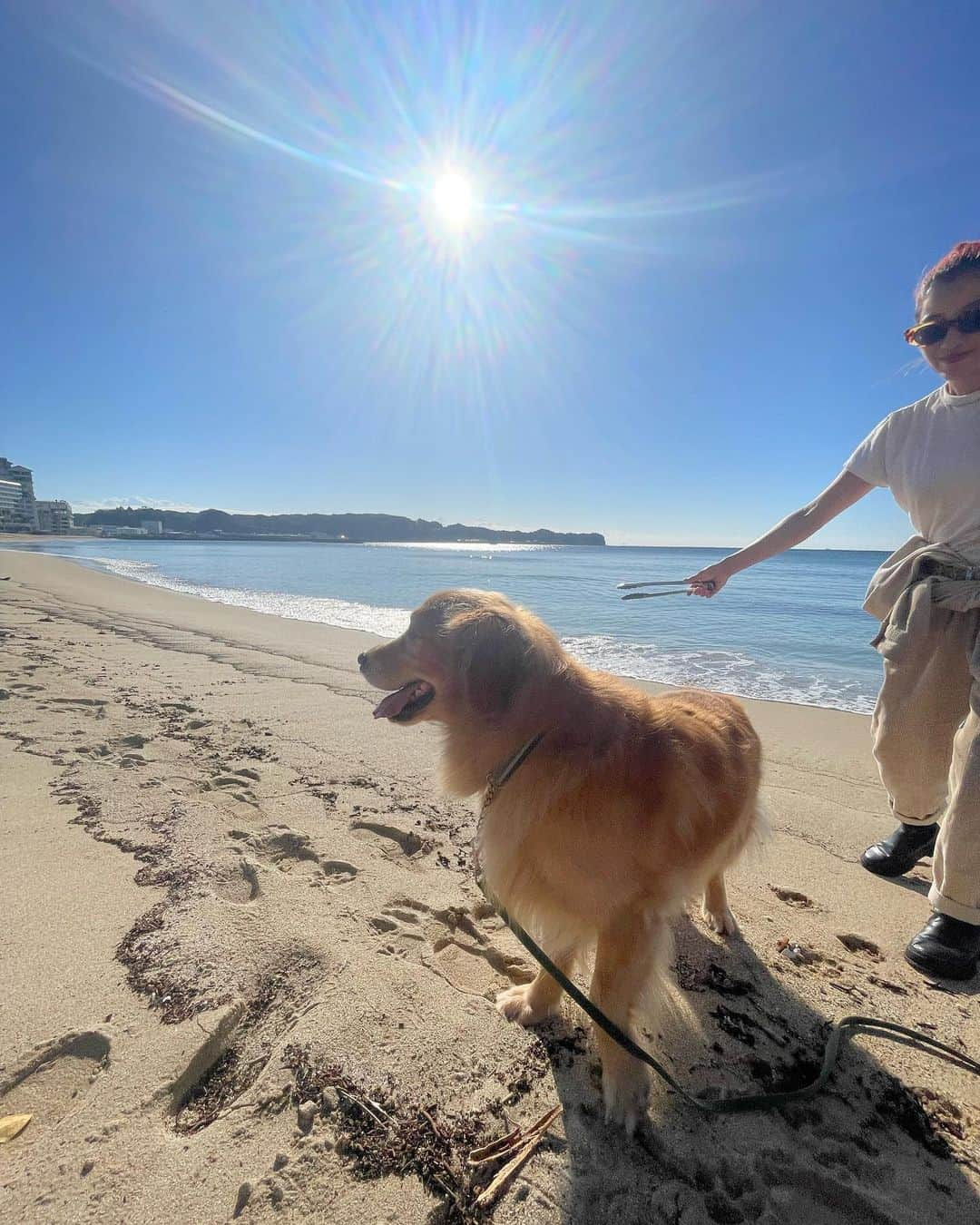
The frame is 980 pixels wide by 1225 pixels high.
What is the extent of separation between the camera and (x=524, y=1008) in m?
2.05

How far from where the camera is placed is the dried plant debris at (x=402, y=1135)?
1424mm

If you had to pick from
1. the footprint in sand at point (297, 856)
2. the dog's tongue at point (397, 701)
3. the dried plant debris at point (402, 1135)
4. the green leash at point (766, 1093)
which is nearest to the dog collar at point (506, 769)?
the green leash at point (766, 1093)

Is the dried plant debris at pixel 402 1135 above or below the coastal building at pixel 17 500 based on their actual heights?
below

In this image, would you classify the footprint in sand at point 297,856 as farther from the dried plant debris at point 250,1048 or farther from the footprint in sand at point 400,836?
the dried plant debris at point 250,1048

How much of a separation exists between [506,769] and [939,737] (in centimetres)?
222

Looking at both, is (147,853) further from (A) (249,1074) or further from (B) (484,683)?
(B) (484,683)

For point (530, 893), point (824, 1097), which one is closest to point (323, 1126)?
point (530, 893)

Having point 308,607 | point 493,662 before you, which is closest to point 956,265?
point 493,662

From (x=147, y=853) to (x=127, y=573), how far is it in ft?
84.4

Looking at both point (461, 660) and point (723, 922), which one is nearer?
point (461, 660)

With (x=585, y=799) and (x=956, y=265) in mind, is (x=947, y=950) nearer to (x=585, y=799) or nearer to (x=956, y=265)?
(x=585, y=799)

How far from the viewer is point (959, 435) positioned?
93.5 inches

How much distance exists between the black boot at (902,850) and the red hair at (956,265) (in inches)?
107

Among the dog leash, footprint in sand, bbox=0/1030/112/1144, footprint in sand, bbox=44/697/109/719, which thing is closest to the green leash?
the dog leash
